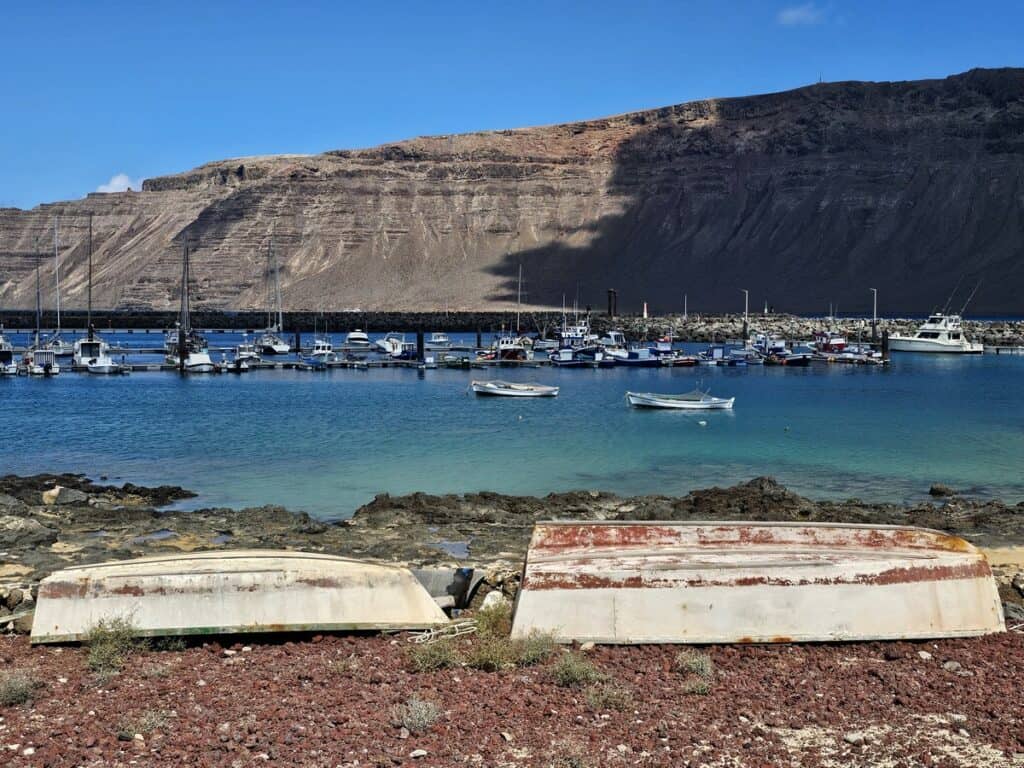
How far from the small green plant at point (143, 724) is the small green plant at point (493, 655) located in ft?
8.61

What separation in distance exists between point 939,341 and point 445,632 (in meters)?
77.8

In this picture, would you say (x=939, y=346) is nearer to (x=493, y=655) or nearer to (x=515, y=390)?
(x=515, y=390)

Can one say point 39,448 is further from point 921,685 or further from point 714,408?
point 921,685

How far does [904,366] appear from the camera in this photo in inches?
2788

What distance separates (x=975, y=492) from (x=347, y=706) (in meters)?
19.2

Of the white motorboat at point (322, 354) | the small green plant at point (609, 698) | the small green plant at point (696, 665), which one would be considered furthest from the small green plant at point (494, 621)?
the white motorboat at point (322, 354)

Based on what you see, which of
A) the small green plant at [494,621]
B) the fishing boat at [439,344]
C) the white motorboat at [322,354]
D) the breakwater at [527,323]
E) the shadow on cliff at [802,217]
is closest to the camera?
the small green plant at [494,621]

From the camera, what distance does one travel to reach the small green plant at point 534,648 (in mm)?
9508

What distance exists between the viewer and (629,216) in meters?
163

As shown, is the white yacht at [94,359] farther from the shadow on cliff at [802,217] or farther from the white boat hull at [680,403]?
the shadow on cliff at [802,217]

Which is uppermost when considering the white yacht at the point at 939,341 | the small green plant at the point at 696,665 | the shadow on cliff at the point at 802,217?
the shadow on cliff at the point at 802,217

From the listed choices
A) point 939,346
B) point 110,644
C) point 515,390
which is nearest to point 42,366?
point 515,390

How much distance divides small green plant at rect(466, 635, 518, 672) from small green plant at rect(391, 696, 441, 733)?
98 cm

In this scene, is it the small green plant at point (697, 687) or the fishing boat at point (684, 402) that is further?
the fishing boat at point (684, 402)
